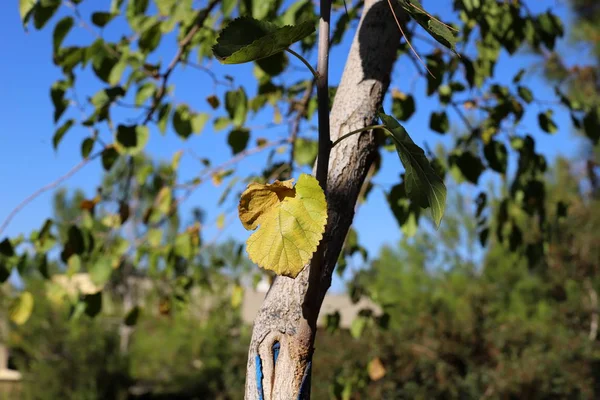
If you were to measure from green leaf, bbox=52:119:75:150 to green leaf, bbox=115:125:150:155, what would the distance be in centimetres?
16

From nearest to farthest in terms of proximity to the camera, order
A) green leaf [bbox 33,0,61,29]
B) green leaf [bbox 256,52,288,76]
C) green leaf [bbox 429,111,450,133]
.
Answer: green leaf [bbox 256,52,288,76] < green leaf [bbox 33,0,61,29] < green leaf [bbox 429,111,450,133]

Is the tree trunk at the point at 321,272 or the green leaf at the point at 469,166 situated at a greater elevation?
the green leaf at the point at 469,166

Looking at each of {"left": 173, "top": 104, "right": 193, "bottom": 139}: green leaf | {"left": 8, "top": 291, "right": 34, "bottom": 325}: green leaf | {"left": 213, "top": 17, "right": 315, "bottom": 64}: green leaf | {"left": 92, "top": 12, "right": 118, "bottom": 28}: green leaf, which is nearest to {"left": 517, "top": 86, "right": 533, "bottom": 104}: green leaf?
{"left": 173, "top": 104, "right": 193, "bottom": 139}: green leaf

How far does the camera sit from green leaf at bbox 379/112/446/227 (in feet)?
2.13

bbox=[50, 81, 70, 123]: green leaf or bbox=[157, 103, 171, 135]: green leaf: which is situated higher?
bbox=[157, 103, 171, 135]: green leaf

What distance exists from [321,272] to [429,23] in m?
0.29

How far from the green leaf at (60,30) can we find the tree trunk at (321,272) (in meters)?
1.15

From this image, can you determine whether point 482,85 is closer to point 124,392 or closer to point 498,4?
point 498,4

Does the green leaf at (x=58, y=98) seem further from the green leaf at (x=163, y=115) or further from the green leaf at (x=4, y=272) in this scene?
the green leaf at (x=4, y=272)

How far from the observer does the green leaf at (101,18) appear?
1832mm

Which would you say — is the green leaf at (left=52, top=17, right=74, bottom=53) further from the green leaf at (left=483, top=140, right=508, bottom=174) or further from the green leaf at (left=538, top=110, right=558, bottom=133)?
the green leaf at (left=538, top=110, right=558, bottom=133)

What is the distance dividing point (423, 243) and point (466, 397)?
663cm

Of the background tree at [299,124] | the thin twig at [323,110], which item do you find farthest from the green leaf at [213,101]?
the thin twig at [323,110]

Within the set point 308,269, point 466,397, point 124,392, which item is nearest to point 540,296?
point 466,397
